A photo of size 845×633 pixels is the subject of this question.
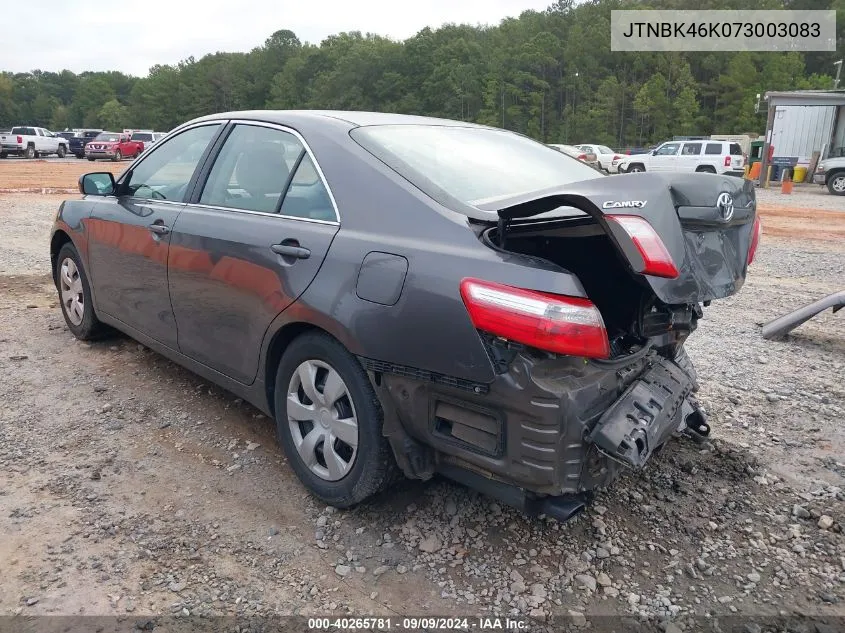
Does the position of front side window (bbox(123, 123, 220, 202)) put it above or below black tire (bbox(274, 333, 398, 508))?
above

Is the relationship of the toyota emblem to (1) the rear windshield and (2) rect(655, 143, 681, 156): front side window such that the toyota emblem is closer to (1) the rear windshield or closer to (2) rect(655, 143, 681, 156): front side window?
(1) the rear windshield

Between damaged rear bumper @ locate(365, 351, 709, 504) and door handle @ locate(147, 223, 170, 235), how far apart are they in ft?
5.80

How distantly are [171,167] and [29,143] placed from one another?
39985 millimetres

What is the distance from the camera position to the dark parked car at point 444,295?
214 centimetres

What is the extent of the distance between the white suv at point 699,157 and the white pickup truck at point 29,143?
32400 millimetres

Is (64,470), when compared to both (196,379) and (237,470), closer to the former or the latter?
(237,470)

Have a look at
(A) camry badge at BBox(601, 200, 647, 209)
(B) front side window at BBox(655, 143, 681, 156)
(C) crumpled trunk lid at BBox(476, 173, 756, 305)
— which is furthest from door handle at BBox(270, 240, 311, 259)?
(B) front side window at BBox(655, 143, 681, 156)

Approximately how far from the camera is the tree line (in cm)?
6538

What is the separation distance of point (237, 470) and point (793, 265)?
803 cm

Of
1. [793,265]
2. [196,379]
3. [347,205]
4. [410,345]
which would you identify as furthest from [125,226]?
[793,265]

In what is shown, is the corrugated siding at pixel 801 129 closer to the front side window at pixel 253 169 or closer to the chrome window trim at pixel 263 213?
the front side window at pixel 253 169

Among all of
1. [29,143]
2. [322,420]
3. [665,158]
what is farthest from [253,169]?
[29,143]

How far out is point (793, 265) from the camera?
862 centimetres

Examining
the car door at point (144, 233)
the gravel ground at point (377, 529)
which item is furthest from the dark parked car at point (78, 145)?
the gravel ground at point (377, 529)
